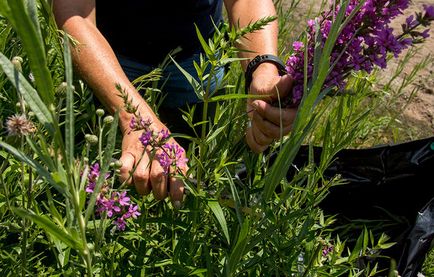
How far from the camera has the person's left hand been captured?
1078mm

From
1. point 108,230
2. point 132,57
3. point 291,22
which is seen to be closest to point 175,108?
point 132,57

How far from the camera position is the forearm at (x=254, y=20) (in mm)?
1667

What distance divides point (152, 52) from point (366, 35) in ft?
4.01

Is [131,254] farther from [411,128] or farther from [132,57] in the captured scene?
[411,128]

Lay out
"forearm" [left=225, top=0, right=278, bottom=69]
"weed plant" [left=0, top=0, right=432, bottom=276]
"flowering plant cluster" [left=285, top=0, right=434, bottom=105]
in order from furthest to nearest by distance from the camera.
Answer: "forearm" [left=225, top=0, right=278, bottom=69] < "flowering plant cluster" [left=285, top=0, right=434, bottom=105] < "weed plant" [left=0, top=0, right=432, bottom=276]

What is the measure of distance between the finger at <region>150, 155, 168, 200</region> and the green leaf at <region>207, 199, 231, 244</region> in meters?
0.13

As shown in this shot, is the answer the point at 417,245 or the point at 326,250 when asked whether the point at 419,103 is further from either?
the point at 326,250

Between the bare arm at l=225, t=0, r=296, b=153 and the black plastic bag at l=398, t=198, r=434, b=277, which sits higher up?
the bare arm at l=225, t=0, r=296, b=153

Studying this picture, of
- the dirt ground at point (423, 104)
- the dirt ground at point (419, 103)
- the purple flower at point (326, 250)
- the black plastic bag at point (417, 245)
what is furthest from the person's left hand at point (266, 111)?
the dirt ground at point (423, 104)

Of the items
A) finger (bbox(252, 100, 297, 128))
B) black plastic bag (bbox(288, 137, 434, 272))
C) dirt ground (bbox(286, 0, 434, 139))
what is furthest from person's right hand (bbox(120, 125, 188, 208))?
dirt ground (bbox(286, 0, 434, 139))

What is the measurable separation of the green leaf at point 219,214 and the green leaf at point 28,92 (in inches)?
18.4

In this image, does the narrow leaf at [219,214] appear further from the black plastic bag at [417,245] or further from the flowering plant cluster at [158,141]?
the black plastic bag at [417,245]

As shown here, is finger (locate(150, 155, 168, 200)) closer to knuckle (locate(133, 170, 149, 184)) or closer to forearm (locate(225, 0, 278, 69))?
knuckle (locate(133, 170, 149, 184))

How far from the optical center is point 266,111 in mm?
1187
